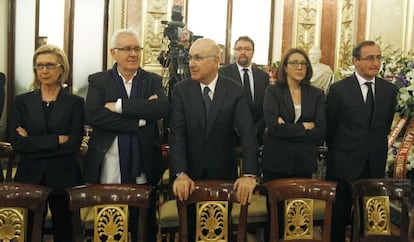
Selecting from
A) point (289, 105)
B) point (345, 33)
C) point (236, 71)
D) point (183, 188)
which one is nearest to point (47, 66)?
point (183, 188)

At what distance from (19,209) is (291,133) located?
1.41m

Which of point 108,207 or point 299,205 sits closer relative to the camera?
point 108,207

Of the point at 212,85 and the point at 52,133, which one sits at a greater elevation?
the point at 212,85

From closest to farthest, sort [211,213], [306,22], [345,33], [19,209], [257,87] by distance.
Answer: [19,209] → [211,213] → [257,87] → [345,33] → [306,22]

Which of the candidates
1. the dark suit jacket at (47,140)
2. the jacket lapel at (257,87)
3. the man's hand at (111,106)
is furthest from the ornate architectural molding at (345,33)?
the dark suit jacket at (47,140)

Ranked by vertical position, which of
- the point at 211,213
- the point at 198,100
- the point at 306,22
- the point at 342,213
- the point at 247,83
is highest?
the point at 306,22

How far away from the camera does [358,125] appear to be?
2.84 meters

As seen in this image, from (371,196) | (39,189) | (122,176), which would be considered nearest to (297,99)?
(371,196)

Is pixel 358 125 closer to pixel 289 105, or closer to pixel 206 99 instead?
pixel 289 105

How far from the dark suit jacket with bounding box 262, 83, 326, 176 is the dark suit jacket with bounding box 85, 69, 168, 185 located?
2.02 feet

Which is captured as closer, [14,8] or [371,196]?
[371,196]

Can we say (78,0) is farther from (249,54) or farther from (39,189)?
(39,189)

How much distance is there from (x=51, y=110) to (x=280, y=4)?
527cm

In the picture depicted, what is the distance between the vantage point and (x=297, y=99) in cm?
285
